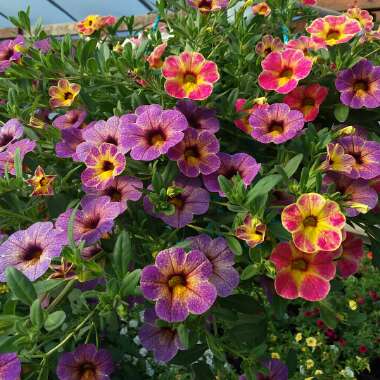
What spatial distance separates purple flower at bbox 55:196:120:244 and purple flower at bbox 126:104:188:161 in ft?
0.24

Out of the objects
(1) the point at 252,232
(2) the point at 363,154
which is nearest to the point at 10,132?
(1) the point at 252,232

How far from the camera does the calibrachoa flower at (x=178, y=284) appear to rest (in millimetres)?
566

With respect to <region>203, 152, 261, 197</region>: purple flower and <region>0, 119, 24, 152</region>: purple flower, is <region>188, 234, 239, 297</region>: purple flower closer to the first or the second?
<region>203, 152, 261, 197</region>: purple flower

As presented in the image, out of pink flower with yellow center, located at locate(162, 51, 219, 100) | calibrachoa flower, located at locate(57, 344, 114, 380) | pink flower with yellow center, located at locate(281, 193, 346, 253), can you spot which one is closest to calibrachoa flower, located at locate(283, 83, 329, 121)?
pink flower with yellow center, located at locate(162, 51, 219, 100)

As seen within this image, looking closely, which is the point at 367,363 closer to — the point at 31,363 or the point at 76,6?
the point at 31,363

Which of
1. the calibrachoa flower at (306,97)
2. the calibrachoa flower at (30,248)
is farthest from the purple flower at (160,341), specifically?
the calibrachoa flower at (306,97)

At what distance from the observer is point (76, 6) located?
481 cm

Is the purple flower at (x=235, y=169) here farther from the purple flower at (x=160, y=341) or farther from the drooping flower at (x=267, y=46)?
the drooping flower at (x=267, y=46)

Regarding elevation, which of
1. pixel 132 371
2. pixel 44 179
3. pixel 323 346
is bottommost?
pixel 323 346

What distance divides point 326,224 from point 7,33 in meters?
3.09

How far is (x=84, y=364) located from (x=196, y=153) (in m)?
0.33

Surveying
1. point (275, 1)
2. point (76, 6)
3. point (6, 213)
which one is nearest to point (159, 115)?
point (6, 213)

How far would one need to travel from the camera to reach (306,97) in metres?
0.82

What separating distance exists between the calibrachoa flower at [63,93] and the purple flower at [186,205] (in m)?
0.29
